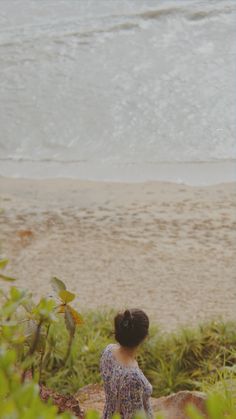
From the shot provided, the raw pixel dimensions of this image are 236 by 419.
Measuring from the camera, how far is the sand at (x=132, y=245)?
6637 mm

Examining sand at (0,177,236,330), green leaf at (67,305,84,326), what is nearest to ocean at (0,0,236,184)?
sand at (0,177,236,330)

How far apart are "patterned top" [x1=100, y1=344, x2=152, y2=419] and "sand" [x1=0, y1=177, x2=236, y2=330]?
271 centimetres

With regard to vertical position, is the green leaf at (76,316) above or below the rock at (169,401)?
above

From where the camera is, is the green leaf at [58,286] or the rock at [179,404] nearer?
the green leaf at [58,286]

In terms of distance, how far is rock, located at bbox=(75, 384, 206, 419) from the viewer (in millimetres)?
4195

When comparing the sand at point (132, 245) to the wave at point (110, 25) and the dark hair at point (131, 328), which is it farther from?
the wave at point (110, 25)

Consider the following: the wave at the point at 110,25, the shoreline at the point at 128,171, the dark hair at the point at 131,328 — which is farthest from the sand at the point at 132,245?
the wave at the point at 110,25

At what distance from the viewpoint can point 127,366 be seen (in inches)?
A: 130

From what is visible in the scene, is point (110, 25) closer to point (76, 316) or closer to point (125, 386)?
point (76, 316)

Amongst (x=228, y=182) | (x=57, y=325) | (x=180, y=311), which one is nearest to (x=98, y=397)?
(x=57, y=325)

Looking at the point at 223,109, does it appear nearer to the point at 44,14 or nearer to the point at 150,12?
Answer: the point at 150,12

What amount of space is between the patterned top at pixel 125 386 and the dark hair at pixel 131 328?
9 centimetres

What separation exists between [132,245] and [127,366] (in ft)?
14.3

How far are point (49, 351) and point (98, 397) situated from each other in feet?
1.48
